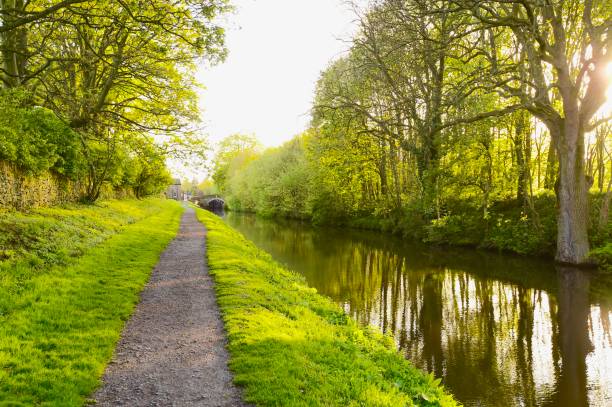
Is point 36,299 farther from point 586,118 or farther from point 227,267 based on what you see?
point 586,118

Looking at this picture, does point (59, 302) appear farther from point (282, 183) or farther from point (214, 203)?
point (214, 203)

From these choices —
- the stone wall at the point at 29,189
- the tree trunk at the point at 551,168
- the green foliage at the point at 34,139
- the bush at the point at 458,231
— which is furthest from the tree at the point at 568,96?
the stone wall at the point at 29,189

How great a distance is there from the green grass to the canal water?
148 centimetres

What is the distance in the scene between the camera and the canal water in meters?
8.45

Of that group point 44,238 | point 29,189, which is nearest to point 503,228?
point 44,238

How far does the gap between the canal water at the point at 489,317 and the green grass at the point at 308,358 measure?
4.86ft

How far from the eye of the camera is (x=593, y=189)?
78.9ft

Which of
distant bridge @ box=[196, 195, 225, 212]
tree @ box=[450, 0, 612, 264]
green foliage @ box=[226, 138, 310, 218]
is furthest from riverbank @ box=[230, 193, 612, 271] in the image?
distant bridge @ box=[196, 195, 225, 212]

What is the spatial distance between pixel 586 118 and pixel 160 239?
19908 mm

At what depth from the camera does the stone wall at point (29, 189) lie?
14.6 meters

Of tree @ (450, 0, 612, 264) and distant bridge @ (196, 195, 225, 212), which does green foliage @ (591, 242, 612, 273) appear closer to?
tree @ (450, 0, 612, 264)

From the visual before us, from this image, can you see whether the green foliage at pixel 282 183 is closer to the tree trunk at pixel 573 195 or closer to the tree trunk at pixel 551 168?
the tree trunk at pixel 551 168

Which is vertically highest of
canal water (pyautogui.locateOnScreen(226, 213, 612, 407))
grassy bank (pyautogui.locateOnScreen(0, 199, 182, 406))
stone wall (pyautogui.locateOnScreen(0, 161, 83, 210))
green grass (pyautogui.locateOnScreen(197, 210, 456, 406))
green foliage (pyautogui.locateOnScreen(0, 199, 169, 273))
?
stone wall (pyautogui.locateOnScreen(0, 161, 83, 210))

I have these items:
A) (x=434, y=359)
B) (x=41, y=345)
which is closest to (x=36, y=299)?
(x=41, y=345)
